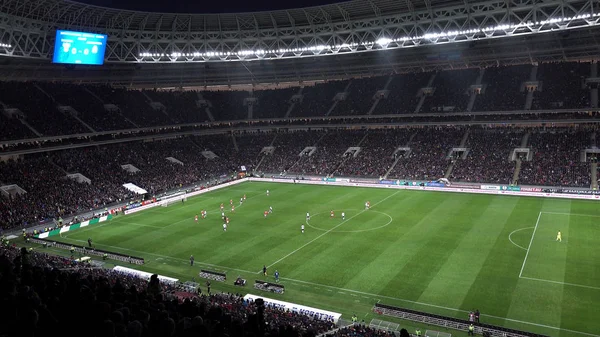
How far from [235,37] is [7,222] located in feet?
125

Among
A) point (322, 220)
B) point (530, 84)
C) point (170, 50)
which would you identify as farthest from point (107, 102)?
point (530, 84)

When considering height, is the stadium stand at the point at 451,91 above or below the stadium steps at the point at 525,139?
above

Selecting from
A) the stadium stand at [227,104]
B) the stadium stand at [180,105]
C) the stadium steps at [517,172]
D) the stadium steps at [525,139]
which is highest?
the stadium stand at [227,104]

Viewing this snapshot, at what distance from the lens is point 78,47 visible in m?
49.8

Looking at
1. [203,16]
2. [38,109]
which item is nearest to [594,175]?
[203,16]

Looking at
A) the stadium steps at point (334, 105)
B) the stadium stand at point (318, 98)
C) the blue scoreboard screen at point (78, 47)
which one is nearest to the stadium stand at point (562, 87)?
the stadium steps at point (334, 105)

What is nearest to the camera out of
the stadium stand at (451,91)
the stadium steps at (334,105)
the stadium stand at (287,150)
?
the stadium stand at (451,91)

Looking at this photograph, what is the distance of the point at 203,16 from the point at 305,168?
1005 inches

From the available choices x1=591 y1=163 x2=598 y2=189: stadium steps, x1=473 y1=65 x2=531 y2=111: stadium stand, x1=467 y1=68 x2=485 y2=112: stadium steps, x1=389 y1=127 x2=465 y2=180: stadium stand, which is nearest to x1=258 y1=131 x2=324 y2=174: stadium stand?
x1=389 y1=127 x2=465 y2=180: stadium stand

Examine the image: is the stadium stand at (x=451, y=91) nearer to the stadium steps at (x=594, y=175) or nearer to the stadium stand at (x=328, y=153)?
the stadium stand at (x=328, y=153)

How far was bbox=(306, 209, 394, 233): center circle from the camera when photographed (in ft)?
117

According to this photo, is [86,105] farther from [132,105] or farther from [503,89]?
[503,89]

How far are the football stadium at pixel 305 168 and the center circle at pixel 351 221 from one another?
0.32m

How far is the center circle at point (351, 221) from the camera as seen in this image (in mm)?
35562
